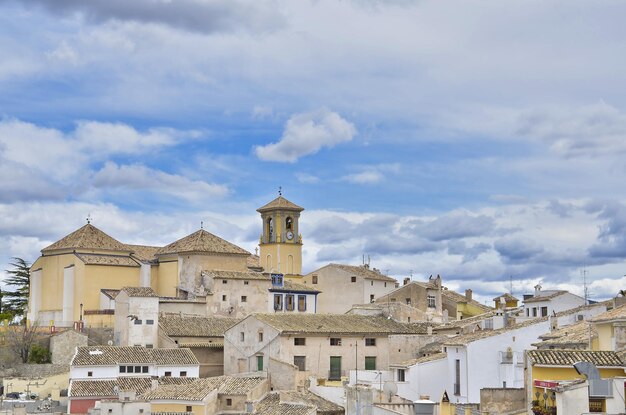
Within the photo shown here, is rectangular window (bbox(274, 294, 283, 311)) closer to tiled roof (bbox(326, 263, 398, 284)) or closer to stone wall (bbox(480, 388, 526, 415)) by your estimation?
tiled roof (bbox(326, 263, 398, 284))

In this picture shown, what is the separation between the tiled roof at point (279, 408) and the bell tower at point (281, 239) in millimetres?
30762

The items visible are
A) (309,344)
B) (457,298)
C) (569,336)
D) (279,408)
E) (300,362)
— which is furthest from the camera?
(457,298)

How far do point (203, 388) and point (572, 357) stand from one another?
2259cm

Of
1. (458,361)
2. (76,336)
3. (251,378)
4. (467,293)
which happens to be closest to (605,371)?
(458,361)

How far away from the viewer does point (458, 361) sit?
41.9 m

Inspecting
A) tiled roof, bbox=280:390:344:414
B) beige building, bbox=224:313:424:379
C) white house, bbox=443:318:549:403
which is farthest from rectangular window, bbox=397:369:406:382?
beige building, bbox=224:313:424:379

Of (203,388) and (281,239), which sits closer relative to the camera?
(203,388)

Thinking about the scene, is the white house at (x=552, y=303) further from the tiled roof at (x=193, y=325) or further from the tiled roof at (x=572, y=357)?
the tiled roof at (x=572, y=357)

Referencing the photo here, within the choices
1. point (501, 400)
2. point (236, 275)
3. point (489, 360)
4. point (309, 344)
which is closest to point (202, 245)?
point (236, 275)

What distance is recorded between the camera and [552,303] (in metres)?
50.1

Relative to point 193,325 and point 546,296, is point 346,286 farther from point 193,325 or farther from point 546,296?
point 546,296

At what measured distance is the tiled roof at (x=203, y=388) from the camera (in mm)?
42938

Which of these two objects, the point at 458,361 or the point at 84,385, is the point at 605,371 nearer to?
the point at 458,361

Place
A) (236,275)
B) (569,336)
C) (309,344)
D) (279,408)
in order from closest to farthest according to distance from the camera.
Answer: (569,336) → (279,408) → (309,344) → (236,275)
